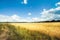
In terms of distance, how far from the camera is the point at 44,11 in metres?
2.13

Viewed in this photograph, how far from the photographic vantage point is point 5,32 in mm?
2135

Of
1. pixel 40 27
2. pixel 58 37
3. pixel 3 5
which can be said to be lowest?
pixel 58 37

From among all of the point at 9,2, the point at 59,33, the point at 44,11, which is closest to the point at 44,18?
the point at 44,11

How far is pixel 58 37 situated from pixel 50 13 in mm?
431

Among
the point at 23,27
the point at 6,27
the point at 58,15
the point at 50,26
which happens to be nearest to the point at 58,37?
the point at 50,26

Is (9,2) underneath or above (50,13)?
above

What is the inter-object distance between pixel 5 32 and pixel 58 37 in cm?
91

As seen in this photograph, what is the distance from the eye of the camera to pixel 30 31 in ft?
7.02

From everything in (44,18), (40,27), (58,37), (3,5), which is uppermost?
(3,5)

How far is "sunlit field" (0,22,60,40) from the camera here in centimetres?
211

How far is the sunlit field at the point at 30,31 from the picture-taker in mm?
2109

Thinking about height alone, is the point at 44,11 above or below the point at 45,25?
above

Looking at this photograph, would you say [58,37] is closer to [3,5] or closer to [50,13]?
[50,13]

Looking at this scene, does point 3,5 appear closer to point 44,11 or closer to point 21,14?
point 21,14
